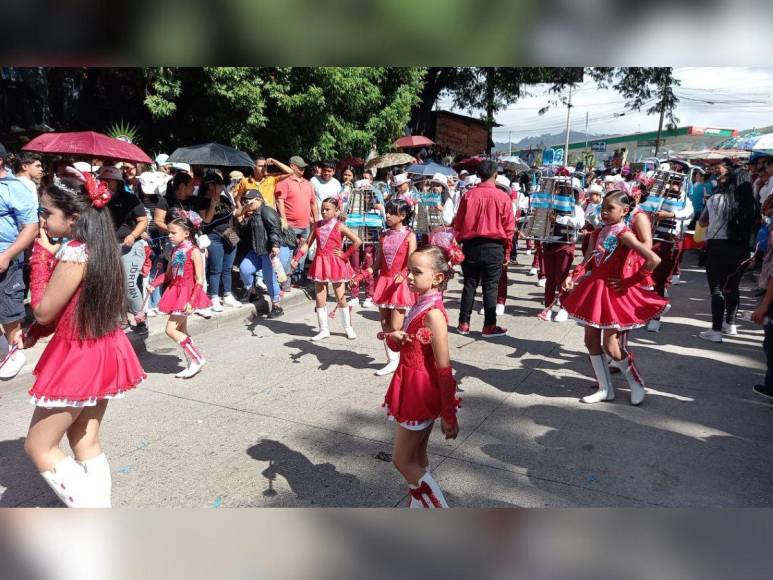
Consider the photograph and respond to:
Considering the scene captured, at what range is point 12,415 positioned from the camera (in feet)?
14.5

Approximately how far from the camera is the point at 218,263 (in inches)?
301

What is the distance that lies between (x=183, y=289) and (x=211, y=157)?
3265mm

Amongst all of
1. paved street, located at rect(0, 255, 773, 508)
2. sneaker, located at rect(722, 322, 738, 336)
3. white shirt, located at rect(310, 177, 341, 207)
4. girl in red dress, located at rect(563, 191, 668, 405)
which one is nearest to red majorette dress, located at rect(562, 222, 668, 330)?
girl in red dress, located at rect(563, 191, 668, 405)

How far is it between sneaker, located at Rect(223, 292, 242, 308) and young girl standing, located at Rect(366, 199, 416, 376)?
3.11 m

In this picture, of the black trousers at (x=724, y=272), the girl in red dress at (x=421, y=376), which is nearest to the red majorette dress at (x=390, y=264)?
the girl in red dress at (x=421, y=376)

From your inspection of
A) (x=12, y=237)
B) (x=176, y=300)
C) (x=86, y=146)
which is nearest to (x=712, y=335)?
(x=176, y=300)

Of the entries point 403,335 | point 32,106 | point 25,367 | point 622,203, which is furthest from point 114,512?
point 32,106

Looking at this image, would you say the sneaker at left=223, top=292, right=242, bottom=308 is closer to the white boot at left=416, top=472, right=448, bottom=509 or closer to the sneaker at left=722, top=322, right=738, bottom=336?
the white boot at left=416, top=472, right=448, bottom=509

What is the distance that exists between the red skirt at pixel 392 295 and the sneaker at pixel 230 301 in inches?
125

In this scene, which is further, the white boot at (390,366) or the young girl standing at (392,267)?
the white boot at (390,366)

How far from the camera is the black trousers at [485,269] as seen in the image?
267 inches

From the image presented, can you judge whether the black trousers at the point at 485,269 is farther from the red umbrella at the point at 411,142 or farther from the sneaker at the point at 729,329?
the red umbrella at the point at 411,142

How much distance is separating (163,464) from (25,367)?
2568 mm

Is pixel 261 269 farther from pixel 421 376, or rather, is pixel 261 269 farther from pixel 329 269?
pixel 421 376
